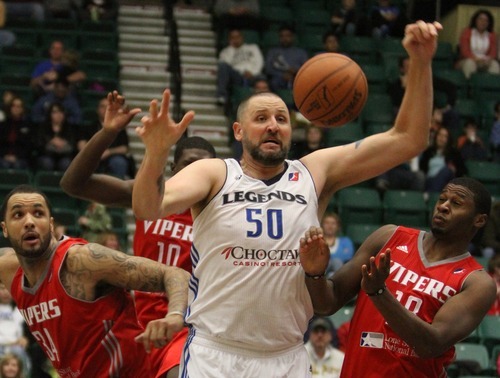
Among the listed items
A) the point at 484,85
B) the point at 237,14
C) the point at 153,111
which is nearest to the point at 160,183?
the point at 153,111

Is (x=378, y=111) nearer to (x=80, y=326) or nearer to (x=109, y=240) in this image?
(x=109, y=240)

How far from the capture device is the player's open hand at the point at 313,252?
14.8 ft

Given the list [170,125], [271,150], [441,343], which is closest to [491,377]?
[441,343]

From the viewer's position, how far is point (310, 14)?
52.9 feet

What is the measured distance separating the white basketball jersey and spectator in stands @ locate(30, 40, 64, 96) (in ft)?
28.5

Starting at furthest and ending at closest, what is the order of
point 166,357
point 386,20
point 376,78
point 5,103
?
point 386,20 < point 376,78 < point 5,103 < point 166,357

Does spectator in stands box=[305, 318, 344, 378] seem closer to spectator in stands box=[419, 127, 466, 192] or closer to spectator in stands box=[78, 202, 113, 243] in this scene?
spectator in stands box=[78, 202, 113, 243]

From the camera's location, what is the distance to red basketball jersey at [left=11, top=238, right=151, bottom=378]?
5340mm

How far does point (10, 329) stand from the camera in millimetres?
9531

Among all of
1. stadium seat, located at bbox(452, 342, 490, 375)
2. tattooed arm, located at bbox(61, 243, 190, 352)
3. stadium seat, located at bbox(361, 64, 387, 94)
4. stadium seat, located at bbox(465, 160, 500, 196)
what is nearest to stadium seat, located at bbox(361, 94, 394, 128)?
stadium seat, located at bbox(361, 64, 387, 94)

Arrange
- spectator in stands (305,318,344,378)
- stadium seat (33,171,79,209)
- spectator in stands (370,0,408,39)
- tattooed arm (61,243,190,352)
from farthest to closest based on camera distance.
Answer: spectator in stands (370,0,408,39) → stadium seat (33,171,79,209) → spectator in stands (305,318,344,378) → tattooed arm (61,243,190,352)

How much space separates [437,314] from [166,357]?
1654mm

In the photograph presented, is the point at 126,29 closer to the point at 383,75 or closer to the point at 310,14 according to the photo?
the point at 310,14

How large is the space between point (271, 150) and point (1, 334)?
5.53m
